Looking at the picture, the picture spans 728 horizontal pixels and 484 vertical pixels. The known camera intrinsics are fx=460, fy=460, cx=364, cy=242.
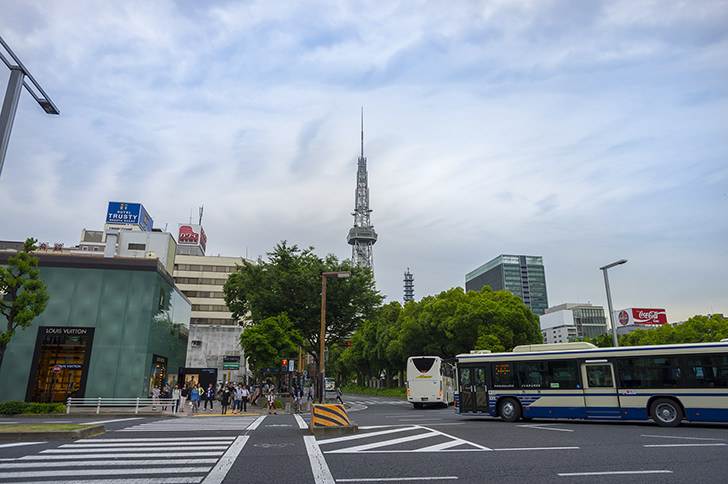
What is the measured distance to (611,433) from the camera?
1358 cm

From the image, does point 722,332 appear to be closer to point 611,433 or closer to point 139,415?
point 611,433

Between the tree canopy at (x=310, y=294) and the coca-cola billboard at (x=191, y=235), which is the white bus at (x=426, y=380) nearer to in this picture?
the tree canopy at (x=310, y=294)

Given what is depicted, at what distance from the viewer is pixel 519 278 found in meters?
190

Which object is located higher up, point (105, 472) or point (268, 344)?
point (268, 344)

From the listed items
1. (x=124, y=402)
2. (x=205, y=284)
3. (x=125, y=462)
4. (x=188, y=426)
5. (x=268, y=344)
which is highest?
(x=205, y=284)

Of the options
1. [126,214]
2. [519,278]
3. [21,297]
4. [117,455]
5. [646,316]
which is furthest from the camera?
[519,278]

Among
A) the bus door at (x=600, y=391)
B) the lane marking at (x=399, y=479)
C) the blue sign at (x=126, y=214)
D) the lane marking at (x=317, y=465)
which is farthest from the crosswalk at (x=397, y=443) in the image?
the blue sign at (x=126, y=214)

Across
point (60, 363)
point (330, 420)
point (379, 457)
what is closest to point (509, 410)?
point (330, 420)

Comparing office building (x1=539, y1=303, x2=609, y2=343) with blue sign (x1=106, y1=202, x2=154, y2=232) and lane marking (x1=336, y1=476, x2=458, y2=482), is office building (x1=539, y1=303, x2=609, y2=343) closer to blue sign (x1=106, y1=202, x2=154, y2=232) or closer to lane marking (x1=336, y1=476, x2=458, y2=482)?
blue sign (x1=106, y1=202, x2=154, y2=232)

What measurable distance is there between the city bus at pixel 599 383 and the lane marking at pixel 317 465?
30.6ft

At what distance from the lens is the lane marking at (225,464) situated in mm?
7491

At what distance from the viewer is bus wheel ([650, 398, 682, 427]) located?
14953mm

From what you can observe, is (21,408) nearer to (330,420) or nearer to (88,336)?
(88,336)

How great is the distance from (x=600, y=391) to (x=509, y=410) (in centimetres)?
349
